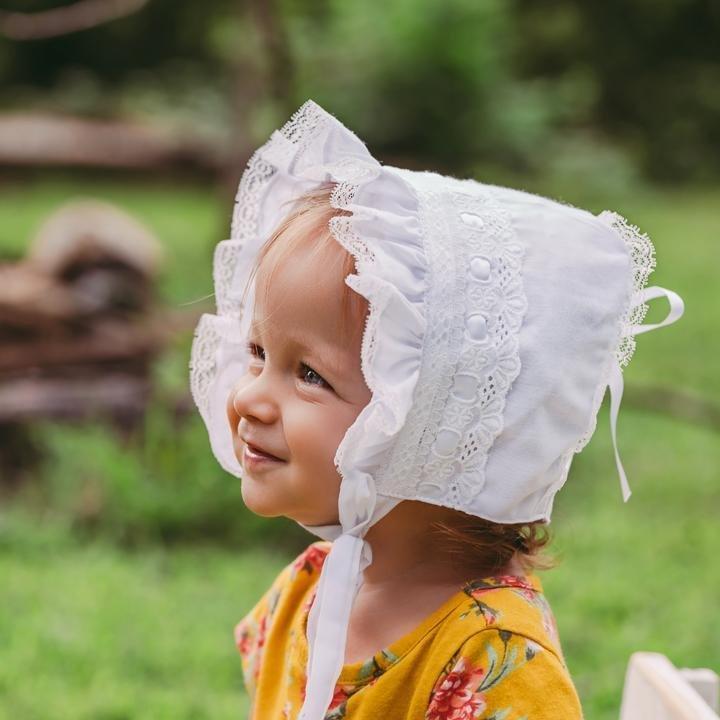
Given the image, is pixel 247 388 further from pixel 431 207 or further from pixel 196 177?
pixel 196 177

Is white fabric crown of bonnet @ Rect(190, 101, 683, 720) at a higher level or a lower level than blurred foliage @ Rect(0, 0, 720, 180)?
higher

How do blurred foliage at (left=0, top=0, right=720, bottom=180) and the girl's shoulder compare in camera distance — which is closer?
the girl's shoulder

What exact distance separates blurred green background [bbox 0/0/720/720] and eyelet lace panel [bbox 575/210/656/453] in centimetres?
80

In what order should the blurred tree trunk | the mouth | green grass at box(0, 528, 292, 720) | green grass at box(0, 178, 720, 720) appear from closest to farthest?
the mouth < green grass at box(0, 528, 292, 720) < green grass at box(0, 178, 720, 720) < the blurred tree trunk

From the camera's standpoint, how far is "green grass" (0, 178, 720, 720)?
3.23m

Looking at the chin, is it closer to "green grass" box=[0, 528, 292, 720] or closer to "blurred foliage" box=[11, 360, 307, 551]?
"green grass" box=[0, 528, 292, 720]

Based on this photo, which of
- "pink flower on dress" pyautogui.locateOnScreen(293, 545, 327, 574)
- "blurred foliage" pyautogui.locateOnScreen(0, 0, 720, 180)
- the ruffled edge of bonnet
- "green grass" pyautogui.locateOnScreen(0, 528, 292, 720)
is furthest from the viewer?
"blurred foliage" pyautogui.locateOnScreen(0, 0, 720, 180)

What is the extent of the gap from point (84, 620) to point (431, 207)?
2283 mm

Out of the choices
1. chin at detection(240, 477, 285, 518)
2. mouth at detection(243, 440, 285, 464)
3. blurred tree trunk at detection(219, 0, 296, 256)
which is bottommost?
blurred tree trunk at detection(219, 0, 296, 256)

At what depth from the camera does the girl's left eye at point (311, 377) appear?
1.67m

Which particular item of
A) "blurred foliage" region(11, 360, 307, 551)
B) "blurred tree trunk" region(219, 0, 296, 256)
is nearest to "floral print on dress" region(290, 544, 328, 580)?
"blurred foliage" region(11, 360, 307, 551)

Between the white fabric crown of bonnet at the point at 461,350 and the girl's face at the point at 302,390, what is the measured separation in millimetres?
45

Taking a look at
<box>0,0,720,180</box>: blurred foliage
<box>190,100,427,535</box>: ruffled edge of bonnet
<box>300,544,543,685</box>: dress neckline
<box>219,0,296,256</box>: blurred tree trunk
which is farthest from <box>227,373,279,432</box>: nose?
<box>0,0,720,180</box>: blurred foliage

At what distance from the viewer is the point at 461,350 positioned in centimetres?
163
